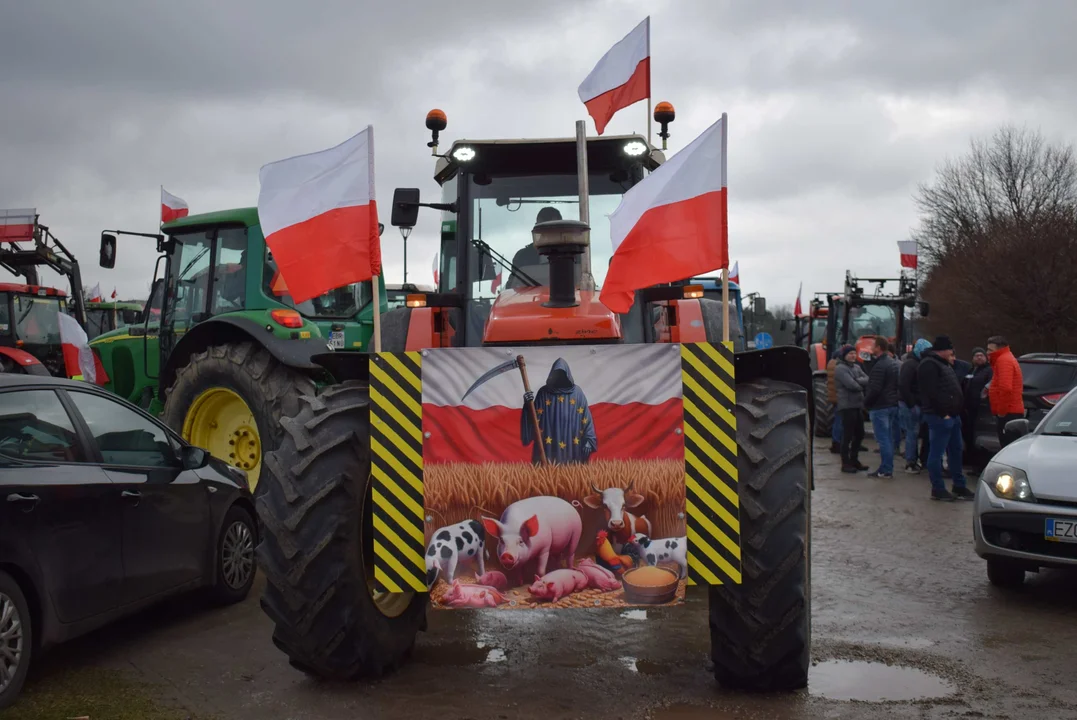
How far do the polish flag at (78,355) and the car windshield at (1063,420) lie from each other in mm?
8305

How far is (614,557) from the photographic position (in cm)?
444

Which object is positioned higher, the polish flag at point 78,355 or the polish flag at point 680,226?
the polish flag at point 680,226

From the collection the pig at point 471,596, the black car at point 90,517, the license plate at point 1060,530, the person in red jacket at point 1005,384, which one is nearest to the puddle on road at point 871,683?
the pig at point 471,596

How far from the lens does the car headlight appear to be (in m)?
6.71

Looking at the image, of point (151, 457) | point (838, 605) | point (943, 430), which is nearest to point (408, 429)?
point (151, 457)

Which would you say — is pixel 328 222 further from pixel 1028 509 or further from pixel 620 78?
pixel 1028 509

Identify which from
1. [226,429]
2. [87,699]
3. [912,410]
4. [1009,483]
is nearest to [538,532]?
[87,699]

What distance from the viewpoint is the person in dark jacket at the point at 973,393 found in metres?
12.9

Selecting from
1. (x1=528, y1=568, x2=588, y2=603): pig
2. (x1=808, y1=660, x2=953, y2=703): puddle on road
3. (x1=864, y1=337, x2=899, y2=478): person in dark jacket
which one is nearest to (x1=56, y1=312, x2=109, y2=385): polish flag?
(x1=528, y1=568, x2=588, y2=603): pig

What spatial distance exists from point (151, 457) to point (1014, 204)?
40.9 metres

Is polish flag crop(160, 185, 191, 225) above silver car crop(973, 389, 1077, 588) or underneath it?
above

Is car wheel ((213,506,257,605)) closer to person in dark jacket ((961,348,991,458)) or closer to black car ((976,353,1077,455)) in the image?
black car ((976,353,1077,455))

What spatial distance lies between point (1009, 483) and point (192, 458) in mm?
5250

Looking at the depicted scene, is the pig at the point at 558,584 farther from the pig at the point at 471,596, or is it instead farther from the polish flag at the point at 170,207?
the polish flag at the point at 170,207
